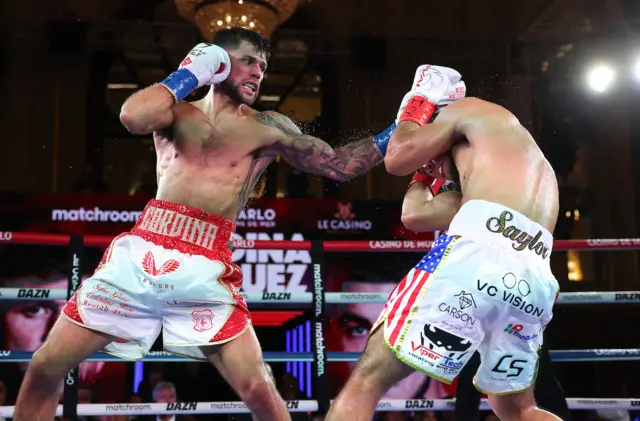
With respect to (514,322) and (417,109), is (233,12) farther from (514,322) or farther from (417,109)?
(514,322)

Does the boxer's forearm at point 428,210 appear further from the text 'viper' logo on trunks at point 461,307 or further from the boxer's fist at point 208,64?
the boxer's fist at point 208,64

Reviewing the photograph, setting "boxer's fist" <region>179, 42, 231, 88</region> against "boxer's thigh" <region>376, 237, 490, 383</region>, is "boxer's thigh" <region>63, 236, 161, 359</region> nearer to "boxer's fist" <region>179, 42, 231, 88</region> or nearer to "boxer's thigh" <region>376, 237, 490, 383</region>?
"boxer's fist" <region>179, 42, 231, 88</region>

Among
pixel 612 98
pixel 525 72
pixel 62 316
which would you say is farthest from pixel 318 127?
pixel 62 316

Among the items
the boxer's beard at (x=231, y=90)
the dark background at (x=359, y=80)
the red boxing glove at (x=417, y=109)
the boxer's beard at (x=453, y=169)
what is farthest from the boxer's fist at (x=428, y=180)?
the dark background at (x=359, y=80)

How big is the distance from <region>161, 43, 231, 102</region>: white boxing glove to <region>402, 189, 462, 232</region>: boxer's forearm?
75 cm

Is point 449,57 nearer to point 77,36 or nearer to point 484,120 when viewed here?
point 77,36

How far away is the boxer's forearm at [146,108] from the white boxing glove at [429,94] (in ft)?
2.33

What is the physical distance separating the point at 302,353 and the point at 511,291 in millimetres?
1615

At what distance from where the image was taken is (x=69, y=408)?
9.77 ft

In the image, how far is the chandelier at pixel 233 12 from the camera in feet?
15.0

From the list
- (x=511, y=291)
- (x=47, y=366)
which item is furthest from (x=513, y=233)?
(x=47, y=366)

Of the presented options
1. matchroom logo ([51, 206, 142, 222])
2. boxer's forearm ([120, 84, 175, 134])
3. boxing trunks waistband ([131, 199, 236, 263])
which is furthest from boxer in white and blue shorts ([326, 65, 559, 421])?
matchroom logo ([51, 206, 142, 222])

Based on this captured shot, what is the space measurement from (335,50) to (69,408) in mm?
4689

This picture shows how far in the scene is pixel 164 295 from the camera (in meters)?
2.14
